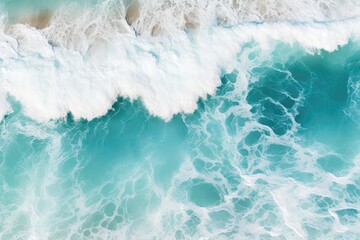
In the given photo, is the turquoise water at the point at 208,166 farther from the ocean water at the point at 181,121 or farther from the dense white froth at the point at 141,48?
the dense white froth at the point at 141,48

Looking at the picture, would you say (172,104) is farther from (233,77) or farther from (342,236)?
(342,236)

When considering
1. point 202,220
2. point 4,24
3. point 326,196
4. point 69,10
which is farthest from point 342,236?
point 4,24

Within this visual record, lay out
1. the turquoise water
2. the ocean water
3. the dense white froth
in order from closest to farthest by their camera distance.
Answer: the turquoise water, the ocean water, the dense white froth

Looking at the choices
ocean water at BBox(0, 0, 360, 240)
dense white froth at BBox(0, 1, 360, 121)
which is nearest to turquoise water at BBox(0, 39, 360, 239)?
ocean water at BBox(0, 0, 360, 240)

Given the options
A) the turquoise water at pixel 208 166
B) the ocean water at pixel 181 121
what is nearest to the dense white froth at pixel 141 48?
the ocean water at pixel 181 121

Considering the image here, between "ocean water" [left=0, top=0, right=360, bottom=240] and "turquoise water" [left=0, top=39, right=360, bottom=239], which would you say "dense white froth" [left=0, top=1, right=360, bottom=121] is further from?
"turquoise water" [left=0, top=39, right=360, bottom=239]

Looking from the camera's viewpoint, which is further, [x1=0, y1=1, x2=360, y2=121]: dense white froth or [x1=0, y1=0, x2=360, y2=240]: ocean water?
[x1=0, y1=1, x2=360, y2=121]: dense white froth

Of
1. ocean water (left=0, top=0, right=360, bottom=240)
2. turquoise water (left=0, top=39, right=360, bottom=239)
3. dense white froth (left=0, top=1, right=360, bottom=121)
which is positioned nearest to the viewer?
turquoise water (left=0, top=39, right=360, bottom=239)
